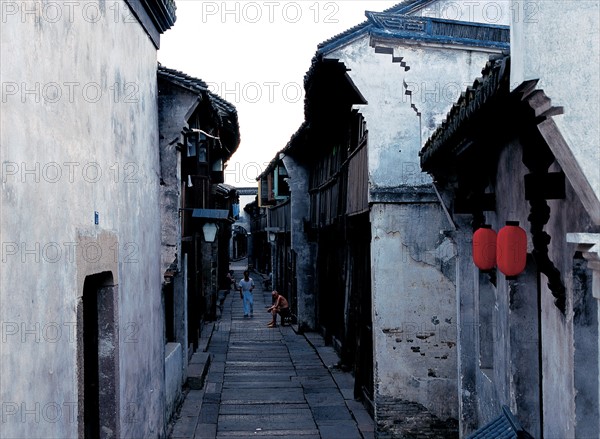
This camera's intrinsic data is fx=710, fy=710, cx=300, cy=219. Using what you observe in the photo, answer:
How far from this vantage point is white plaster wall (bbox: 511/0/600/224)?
146 inches

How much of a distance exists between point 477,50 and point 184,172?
18.3ft

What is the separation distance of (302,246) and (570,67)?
764 inches

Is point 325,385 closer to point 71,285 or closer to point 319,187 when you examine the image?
point 319,187

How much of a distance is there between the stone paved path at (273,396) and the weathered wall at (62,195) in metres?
4.08

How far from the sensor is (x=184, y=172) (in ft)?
42.1

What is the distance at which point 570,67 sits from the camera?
3791 millimetres

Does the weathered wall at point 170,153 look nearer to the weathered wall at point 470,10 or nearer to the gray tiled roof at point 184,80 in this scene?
the gray tiled roof at point 184,80

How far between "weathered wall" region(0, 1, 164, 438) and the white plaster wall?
2.77 meters

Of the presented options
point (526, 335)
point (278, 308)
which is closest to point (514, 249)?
point (526, 335)

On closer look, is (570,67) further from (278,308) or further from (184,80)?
(278,308)

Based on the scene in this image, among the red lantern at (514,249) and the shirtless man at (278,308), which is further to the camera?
the shirtless man at (278,308)

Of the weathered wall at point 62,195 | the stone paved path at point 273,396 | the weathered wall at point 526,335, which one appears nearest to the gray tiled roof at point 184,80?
the weathered wall at point 62,195

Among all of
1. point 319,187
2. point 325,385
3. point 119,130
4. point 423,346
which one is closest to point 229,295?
point 319,187

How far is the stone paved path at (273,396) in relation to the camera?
38.1 feet
